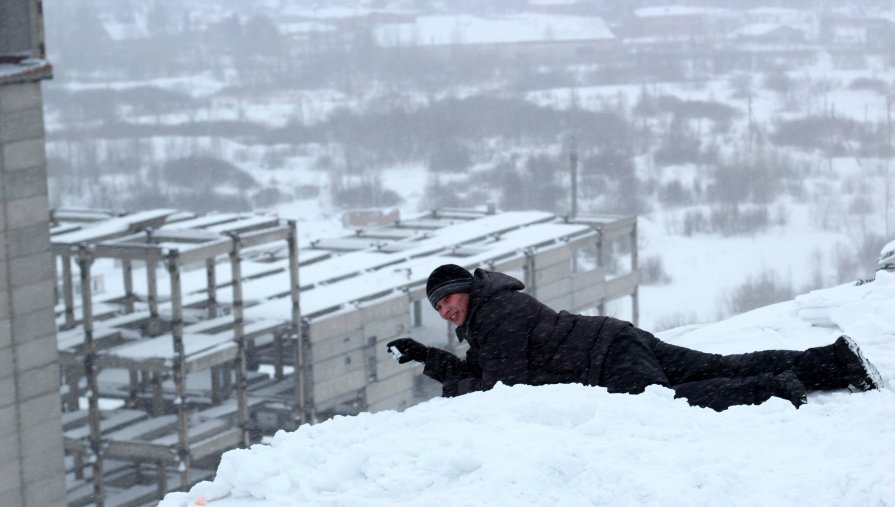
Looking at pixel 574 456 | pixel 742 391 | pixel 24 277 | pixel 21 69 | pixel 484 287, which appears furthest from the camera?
pixel 24 277

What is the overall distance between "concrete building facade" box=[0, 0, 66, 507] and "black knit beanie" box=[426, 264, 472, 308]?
7576 mm

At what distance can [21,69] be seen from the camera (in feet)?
43.2

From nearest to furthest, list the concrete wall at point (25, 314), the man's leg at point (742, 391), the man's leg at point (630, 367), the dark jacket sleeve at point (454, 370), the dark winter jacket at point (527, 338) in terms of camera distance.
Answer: the man's leg at point (742, 391), the man's leg at point (630, 367), the dark winter jacket at point (527, 338), the dark jacket sleeve at point (454, 370), the concrete wall at point (25, 314)

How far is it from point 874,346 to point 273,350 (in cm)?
1540

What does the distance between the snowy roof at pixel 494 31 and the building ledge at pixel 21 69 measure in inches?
3908

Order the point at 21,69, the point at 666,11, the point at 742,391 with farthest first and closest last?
the point at 666,11 < the point at 21,69 < the point at 742,391

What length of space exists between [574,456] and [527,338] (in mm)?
1656

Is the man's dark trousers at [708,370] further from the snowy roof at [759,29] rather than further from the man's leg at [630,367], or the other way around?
the snowy roof at [759,29]

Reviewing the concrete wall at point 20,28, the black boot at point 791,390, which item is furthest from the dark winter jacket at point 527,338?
the concrete wall at point 20,28

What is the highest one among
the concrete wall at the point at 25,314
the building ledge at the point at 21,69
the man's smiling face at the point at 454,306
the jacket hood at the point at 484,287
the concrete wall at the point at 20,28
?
the concrete wall at the point at 20,28

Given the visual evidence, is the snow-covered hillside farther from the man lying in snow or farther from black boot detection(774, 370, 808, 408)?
the man lying in snow

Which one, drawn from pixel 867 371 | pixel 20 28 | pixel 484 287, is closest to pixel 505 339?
pixel 484 287

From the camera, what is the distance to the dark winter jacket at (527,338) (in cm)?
659

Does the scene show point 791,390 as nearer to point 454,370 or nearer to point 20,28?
point 454,370
